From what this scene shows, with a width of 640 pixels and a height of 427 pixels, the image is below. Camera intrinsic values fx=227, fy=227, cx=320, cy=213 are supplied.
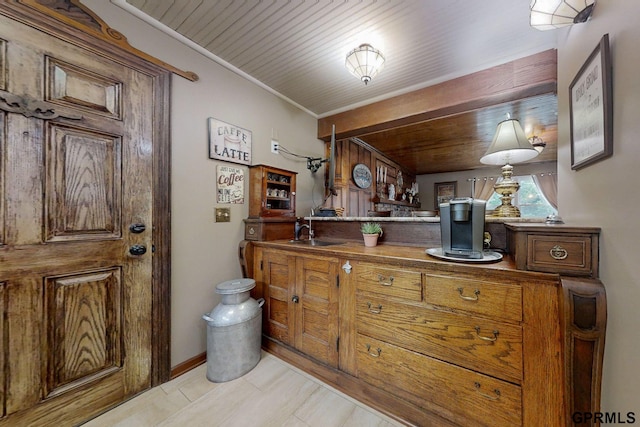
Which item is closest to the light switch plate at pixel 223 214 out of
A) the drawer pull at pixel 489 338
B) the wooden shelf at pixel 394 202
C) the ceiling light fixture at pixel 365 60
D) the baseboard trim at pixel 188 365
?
the baseboard trim at pixel 188 365

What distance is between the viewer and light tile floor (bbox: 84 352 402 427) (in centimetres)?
128

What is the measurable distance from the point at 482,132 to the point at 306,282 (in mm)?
3406

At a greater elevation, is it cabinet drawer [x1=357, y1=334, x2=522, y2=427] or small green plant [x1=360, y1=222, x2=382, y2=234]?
small green plant [x1=360, y1=222, x2=382, y2=234]

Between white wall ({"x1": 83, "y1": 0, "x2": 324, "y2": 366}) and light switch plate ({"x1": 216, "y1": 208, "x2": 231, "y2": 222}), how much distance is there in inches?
1.5

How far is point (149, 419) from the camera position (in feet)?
4.25

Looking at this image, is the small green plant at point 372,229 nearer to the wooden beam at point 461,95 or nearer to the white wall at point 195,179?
the white wall at point 195,179

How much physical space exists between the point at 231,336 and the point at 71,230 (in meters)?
1.13

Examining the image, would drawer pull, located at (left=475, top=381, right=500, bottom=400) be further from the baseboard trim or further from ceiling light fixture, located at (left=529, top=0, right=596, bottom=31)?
the baseboard trim

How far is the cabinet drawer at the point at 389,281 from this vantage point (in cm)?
124

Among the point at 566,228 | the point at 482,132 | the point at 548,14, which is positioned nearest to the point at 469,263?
the point at 566,228

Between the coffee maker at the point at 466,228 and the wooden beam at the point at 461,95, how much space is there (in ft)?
4.33

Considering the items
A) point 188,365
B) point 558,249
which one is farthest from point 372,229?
point 188,365

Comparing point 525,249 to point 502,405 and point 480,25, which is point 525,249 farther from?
point 480,25

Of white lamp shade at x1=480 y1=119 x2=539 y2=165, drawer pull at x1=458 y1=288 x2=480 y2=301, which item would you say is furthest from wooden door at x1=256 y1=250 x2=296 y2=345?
white lamp shade at x1=480 y1=119 x2=539 y2=165
